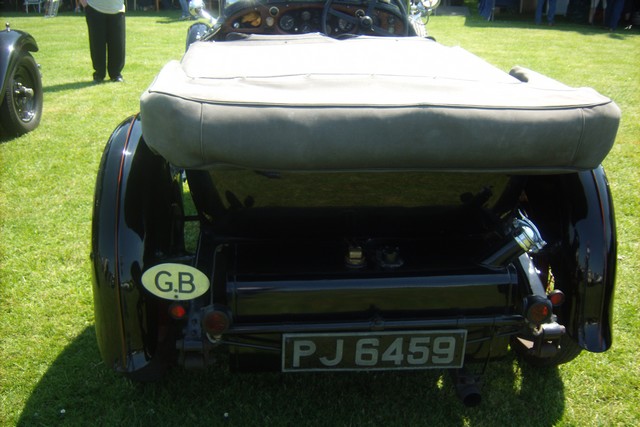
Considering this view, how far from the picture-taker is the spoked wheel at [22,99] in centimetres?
531

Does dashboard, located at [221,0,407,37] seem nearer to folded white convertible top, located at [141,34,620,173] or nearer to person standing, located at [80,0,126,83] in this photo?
folded white convertible top, located at [141,34,620,173]

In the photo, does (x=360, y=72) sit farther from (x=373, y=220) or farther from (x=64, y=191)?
(x=64, y=191)

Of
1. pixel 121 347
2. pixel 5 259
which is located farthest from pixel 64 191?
pixel 121 347

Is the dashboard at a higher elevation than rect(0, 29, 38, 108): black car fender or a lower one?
higher

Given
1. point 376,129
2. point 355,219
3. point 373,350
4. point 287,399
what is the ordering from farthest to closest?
1. point 287,399
2. point 355,219
3. point 373,350
4. point 376,129

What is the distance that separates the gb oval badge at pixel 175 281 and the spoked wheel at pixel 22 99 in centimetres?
421

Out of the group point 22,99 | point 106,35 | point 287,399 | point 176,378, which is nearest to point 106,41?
point 106,35

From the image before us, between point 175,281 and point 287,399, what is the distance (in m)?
0.82

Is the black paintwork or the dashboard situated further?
the dashboard

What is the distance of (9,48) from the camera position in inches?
205

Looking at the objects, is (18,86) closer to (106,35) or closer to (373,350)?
(106,35)

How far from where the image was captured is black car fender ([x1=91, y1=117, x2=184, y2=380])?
195 cm

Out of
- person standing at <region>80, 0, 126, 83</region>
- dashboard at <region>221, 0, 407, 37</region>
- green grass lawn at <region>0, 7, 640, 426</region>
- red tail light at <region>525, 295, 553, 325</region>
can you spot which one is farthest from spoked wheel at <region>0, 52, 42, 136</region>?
red tail light at <region>525, 295, 553, 325</region>

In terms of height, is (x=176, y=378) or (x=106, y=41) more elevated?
(x=106, y=41)
